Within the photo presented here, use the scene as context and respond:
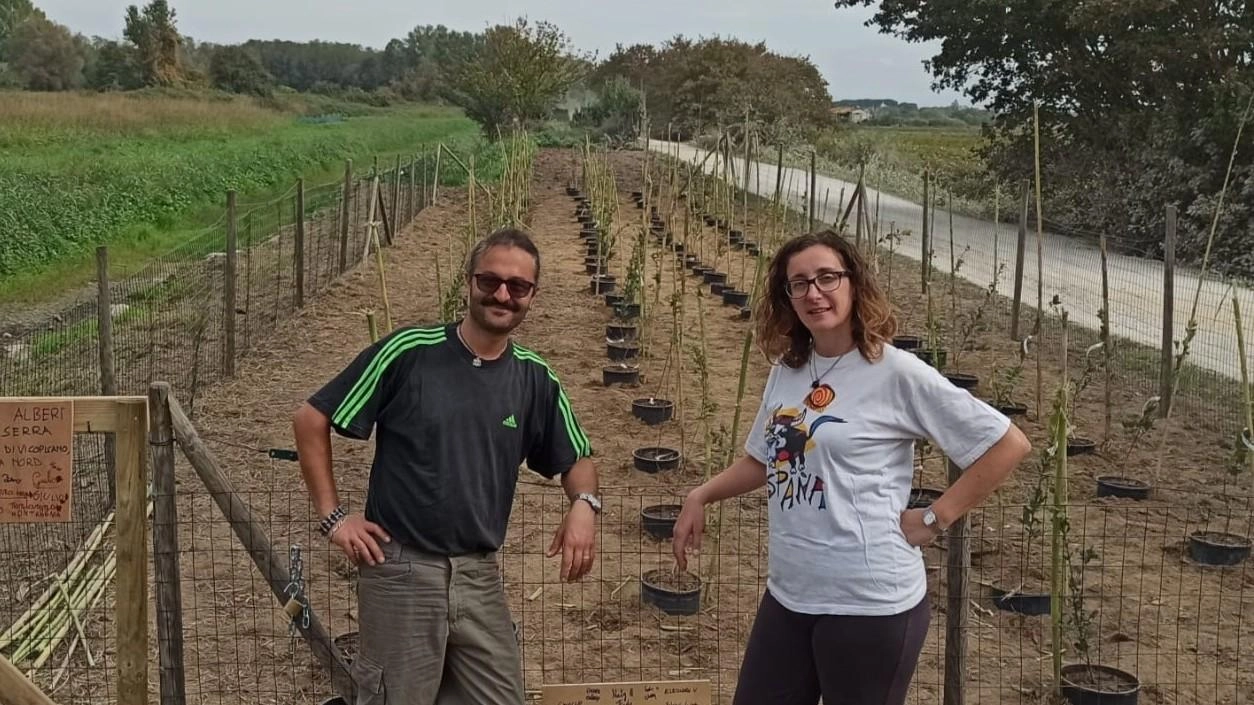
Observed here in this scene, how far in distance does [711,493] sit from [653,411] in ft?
12.7

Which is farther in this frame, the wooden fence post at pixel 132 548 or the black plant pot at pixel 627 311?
the black plant pot at pixel 627 311

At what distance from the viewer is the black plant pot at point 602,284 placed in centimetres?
970

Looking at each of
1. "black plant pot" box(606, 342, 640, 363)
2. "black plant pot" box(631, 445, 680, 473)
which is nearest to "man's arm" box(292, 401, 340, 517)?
"black plant pot" box(631, 445, 680, 473)

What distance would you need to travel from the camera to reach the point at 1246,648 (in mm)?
3645

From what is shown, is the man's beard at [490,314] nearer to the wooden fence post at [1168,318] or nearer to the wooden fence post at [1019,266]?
the wooden fence post at [1168,318]

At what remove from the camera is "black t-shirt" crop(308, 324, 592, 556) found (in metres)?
2.11

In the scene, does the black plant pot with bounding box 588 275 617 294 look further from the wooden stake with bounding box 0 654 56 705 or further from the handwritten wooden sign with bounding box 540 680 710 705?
the wooden stake with bounding box 0 654 56 705

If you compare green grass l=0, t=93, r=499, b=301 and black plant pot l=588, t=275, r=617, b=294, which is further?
green grass l=0, t=93, r=499, b=301

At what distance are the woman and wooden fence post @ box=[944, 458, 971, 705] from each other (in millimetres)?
729

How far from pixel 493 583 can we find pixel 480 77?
2798 centimetres

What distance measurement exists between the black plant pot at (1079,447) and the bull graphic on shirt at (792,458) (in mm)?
4015

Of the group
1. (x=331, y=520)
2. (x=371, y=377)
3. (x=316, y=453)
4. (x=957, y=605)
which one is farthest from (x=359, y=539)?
(x=957, y=605)

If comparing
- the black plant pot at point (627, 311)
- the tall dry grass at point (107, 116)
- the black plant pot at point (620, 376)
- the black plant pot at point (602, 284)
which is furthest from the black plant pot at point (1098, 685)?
the tall dry grass at point (107, 116)

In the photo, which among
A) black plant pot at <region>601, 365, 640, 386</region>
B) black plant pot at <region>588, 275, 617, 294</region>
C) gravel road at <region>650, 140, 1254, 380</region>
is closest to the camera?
black plant pot at <region>601, 365, 640, 386</region>
